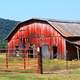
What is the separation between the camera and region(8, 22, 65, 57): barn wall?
42406mm

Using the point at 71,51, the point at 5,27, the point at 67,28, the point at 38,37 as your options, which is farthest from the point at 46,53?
the point at 5,27

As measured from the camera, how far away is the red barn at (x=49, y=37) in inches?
1652

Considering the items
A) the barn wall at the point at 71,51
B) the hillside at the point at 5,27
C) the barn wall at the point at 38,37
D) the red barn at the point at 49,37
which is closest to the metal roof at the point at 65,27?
the red barn at the point at 49,37

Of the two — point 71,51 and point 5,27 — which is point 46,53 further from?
point 5,27

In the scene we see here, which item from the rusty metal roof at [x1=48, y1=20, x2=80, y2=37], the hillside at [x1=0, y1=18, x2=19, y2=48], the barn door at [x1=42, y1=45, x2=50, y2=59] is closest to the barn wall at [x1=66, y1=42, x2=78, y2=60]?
the rusty metal roof at [x1=48, y1=20, x2=80, y2=37]

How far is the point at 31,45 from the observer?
45625 mm

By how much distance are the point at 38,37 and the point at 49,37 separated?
1.87m

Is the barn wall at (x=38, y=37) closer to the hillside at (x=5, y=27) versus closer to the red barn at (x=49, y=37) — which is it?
the red barn at (x=49, y=37)

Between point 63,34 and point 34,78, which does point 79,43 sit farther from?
point 34,78

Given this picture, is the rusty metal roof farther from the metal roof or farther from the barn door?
the barn door

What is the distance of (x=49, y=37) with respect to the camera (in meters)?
43.5

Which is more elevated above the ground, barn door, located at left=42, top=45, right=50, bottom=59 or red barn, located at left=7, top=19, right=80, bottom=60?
red barn, located at left=7, top=19, right=80, bottom=60

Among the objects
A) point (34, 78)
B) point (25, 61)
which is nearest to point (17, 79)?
point (34, 78)

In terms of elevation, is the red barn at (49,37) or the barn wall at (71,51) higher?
the red barn at (49,37)
